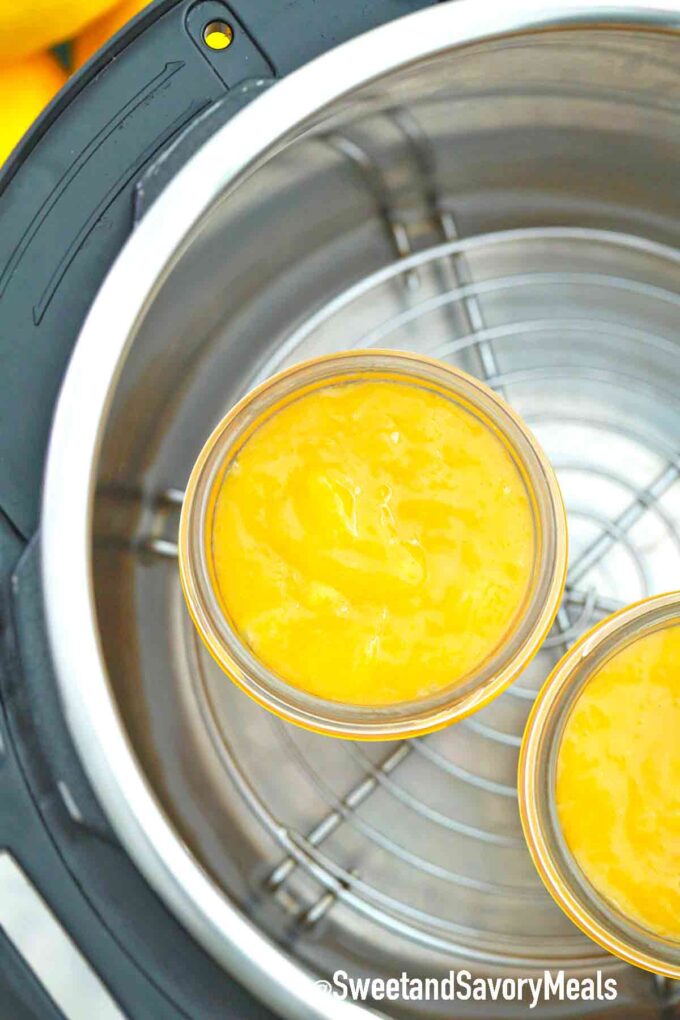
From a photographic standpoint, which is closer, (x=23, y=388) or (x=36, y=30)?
(x=23, y=388)

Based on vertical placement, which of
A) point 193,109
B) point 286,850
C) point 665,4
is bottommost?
point 286,850

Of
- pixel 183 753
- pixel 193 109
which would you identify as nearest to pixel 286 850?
pixel 183 753

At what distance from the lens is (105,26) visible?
672 mm

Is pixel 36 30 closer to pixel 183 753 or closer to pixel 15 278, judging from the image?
pixel 15 278

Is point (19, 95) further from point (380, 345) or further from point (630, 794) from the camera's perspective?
point (630, 794)

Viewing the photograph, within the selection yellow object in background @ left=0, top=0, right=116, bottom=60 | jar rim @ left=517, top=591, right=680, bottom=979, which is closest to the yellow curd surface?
jar rim @ left=517, top=591, right=680, bottom=979

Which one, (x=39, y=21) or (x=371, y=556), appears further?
(x=39, y=21)

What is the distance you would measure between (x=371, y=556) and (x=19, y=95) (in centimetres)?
46

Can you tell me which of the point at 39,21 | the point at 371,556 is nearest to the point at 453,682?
the point at 371,556

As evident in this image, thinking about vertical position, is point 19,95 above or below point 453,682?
above

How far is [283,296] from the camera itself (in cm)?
57

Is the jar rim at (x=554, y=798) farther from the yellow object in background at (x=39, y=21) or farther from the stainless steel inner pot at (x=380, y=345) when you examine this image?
the yellow object in background at (x=39, y=21)

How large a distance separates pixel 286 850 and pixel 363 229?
1.25 ft

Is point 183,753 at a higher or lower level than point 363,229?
lower
